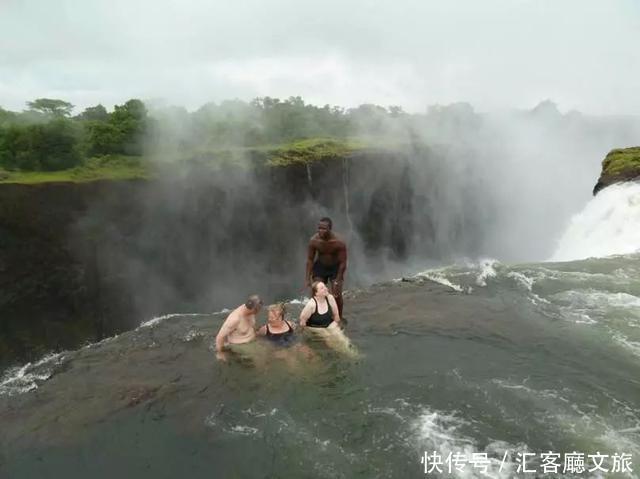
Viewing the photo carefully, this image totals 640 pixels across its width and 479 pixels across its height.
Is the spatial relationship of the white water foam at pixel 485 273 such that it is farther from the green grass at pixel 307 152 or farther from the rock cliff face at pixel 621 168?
the green grass at pixel 307 152

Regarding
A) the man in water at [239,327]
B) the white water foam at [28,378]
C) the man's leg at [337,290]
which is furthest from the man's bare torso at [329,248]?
the white water foam at [28,378]

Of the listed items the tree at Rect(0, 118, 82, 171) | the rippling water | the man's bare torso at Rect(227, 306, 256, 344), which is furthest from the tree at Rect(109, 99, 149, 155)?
the man's bare torso at Rect(227, 306, 256, 344)

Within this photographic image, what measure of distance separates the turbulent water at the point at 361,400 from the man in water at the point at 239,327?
0.33m

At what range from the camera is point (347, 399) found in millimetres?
5777

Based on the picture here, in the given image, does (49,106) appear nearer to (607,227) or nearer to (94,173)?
(94,173)

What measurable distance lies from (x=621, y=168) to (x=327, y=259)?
16.4 meters

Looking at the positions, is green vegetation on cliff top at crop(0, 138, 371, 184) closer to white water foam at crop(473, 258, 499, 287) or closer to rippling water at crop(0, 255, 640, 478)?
rippling water at crop(0, 255, 640, 478)

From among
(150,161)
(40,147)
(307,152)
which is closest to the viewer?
(40,147)

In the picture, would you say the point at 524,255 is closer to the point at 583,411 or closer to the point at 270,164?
the point at 270,164

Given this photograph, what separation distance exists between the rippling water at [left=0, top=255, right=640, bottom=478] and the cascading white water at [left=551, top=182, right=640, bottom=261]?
778cm

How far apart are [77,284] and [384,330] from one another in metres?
12.4

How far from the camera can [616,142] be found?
43438 millimetres

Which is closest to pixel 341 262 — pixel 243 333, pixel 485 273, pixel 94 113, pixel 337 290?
pixel 337 290

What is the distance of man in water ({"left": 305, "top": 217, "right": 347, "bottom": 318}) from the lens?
26.1 ft
